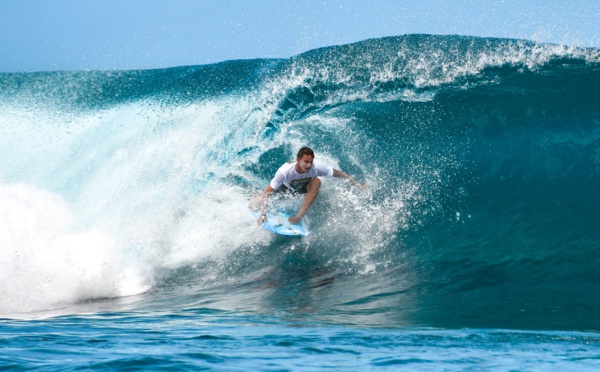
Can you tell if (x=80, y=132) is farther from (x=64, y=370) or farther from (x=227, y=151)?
(x=64, y=370)

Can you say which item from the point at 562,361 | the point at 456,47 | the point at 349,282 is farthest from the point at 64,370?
the point at 456,47

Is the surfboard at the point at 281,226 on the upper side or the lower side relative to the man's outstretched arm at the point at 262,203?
lower

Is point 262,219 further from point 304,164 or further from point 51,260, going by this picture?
point 51,260

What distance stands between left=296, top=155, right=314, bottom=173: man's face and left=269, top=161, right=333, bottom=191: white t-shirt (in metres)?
0.09

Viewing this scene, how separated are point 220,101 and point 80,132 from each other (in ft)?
10.2

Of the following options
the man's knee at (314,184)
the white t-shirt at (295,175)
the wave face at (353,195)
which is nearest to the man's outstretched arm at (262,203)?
the white t-shirt at (295,175)

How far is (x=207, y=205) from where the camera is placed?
8.29 metres

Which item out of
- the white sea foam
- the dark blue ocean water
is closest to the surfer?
the dark blue ocean water

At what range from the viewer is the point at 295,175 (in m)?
7.15

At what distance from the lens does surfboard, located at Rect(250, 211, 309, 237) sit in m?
7.14

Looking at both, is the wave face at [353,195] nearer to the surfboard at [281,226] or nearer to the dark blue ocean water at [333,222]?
the dark blue ocean water at [333,222]

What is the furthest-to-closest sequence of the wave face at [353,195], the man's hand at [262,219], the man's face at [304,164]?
the man's hand at [262,219]
the man's face at [304,164]
the wave face at [353,195]

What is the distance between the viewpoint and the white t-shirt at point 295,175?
7.13 metres

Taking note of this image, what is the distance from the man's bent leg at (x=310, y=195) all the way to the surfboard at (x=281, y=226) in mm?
103
